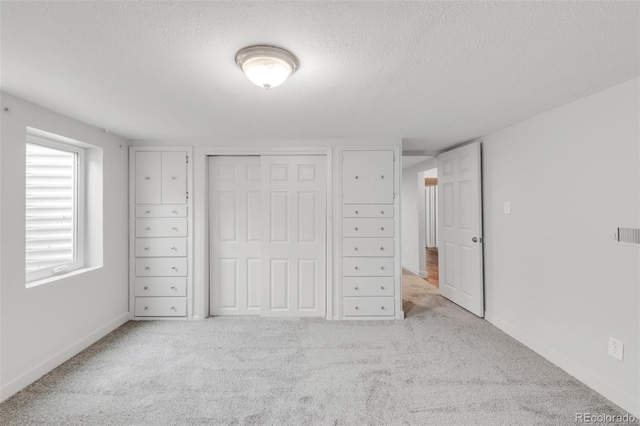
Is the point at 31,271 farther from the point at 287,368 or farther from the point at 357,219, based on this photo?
the point at 357,219

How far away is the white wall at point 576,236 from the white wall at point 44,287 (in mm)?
4155

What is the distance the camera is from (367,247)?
3311 mm

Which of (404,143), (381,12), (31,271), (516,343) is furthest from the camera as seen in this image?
(404,143)

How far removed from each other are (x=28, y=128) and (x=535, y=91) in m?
3.78

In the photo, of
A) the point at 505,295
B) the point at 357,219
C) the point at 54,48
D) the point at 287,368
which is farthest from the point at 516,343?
the point at 54,48

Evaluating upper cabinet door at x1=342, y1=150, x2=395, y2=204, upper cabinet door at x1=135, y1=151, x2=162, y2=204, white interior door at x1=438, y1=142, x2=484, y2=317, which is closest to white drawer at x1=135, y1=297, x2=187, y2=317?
upper cabinet door at x1=135, y1=151, x2=162, y2=204

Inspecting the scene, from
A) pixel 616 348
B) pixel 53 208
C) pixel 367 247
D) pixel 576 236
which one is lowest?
pixel 616 348

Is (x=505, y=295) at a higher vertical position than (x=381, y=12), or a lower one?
lower

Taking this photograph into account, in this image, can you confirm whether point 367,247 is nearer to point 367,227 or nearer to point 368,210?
point 367,227

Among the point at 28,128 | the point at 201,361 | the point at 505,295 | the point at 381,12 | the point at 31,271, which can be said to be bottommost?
the point at 201,361

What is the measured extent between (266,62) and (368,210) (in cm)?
220

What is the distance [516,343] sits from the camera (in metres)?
2.66

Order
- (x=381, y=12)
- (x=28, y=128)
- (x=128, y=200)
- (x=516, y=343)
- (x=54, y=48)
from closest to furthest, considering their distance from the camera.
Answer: (x=381, y=12) → (x=54, y=48) → (x=28, y=128) → (x=516, y=343) → (x=128, y=200)

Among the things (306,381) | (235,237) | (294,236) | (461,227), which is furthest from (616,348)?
(235,237)
